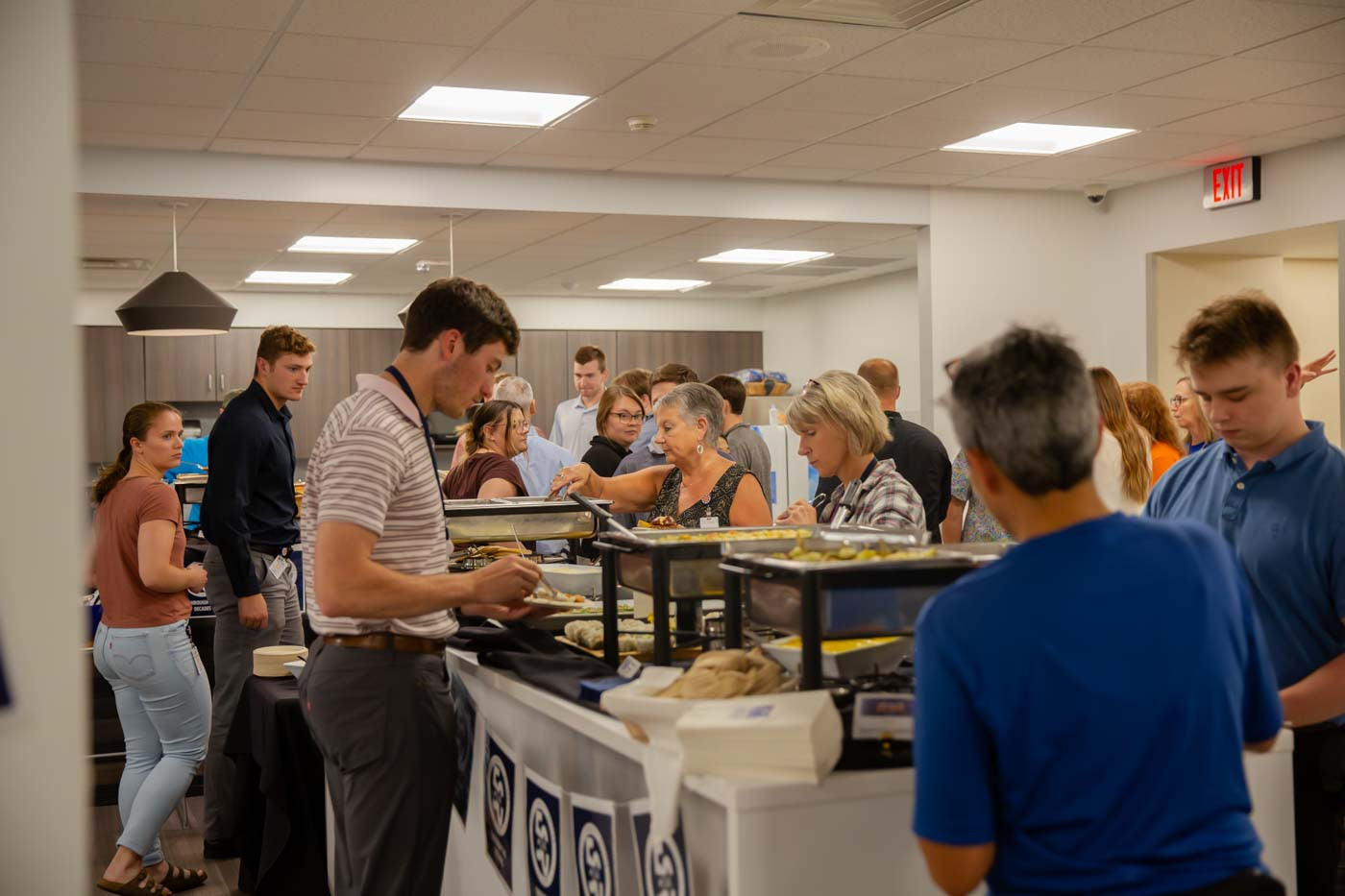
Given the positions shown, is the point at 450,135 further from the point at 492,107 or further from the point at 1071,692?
the point at 1071,692

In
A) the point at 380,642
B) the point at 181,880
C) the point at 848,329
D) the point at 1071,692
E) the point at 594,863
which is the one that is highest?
the point at 848,329

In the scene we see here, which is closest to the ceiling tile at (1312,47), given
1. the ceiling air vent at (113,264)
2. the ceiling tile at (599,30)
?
the ceiling tile at (599,30)

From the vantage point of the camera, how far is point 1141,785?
1305 millimetres

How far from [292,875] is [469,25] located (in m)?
2.72

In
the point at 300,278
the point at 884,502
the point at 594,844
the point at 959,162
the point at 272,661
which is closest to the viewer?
the point at 594,844

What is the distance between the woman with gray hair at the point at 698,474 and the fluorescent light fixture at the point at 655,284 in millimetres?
6683

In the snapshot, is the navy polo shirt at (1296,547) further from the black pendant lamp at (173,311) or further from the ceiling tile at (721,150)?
the black pendant lamp at (173,311)

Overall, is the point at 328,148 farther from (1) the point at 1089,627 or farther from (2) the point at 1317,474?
(1) the point at 1089,627

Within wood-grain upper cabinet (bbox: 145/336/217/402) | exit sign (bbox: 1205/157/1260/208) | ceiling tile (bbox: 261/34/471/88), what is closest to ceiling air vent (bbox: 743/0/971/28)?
ceiling tile (bbox: 261/34/471/88)

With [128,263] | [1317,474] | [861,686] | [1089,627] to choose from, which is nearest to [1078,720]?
[1089,627]

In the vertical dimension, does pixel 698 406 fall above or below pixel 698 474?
above

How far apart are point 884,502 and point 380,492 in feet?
4.62

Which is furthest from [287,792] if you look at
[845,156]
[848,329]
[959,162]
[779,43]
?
[848,329]

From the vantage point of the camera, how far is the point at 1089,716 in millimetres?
1297
